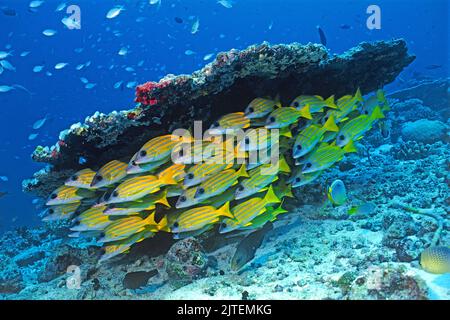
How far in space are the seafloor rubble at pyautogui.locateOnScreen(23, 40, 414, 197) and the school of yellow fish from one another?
0.53 metres

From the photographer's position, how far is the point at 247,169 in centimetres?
431

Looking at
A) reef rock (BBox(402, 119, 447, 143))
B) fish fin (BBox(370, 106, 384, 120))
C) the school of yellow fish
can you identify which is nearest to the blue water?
reef rock (BBox(402, 119, 447, 143))

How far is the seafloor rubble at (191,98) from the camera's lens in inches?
176

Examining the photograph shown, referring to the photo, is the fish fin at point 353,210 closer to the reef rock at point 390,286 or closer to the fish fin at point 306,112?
the fish fin at point 306,112

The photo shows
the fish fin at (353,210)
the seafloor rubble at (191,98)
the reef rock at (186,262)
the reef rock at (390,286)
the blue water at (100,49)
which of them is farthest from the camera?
the blue water at (100,49)

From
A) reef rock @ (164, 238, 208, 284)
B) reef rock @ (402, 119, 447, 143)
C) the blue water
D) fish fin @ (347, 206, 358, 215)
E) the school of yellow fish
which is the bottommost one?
reef rock @ (164, 238, 208, 284)

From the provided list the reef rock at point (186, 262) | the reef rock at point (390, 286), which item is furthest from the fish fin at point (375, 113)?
the reef rock at point (186, 262)

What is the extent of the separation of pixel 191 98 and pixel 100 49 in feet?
159

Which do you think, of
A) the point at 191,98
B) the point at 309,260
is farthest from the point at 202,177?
the point at 309,260

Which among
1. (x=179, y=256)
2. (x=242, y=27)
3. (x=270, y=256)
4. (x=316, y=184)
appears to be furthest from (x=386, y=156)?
(x=242, y=27)

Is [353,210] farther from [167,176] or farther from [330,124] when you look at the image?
[167,176]

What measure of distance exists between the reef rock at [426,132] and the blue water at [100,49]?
37.9ft

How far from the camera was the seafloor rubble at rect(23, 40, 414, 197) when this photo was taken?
446 centimetres

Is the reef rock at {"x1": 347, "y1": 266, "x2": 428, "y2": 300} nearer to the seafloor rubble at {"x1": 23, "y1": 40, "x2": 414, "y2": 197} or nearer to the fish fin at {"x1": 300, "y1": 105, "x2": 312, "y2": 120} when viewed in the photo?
the fish fin at {"x1": 300, "y1": 105, "x2": 312, "y2": 120}
